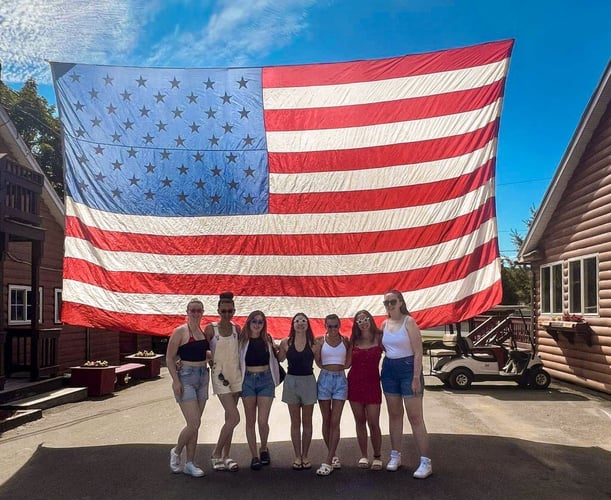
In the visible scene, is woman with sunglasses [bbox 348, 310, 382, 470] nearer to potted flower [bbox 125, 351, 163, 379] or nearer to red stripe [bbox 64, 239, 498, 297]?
red stripe [bbox 64, 239, 498, 297]

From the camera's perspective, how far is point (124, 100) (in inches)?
243

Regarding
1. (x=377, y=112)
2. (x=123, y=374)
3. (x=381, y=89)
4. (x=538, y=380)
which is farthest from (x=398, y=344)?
(x=123, y=374)

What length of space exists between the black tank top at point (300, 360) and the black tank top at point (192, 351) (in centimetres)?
83

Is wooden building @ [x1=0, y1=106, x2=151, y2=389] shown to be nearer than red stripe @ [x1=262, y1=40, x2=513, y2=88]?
No

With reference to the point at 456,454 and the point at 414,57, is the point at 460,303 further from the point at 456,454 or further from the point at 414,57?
the point at 414,57

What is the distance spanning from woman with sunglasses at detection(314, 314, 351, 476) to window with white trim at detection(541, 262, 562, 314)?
9471 millimetres

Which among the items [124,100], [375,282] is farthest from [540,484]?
[124,100]

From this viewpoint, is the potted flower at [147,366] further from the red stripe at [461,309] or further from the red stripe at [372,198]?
the red stripe at [461,309]

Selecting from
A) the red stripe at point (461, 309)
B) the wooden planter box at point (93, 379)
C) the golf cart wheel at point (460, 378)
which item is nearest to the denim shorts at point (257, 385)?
the red stripe at point (461, 309)

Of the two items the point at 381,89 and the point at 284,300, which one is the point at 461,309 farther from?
the point at 381,89

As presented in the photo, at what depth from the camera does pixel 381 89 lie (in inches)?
241

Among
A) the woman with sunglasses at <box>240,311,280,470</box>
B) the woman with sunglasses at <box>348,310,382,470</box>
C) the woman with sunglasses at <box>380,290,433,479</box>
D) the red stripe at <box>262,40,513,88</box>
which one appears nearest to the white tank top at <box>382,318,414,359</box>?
the woman with sunglasses at <box>380,290,433,479</box>

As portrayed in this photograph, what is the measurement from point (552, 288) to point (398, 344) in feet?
32.0

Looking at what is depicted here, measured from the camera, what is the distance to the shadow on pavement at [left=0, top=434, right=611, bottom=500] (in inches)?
197
